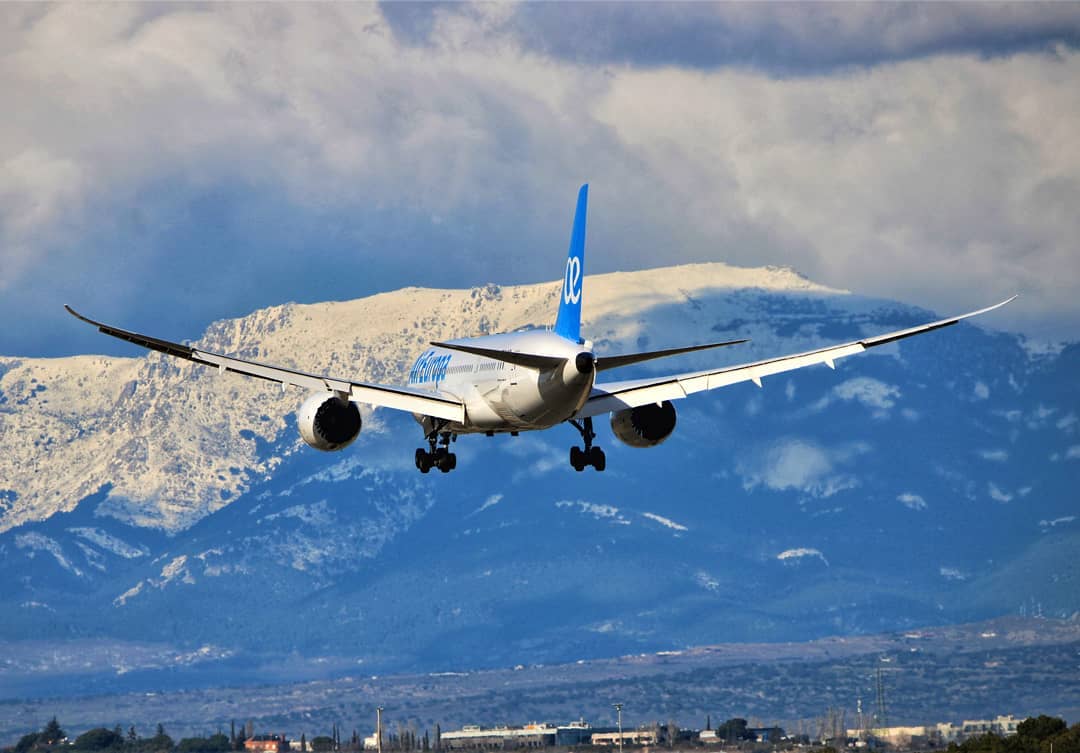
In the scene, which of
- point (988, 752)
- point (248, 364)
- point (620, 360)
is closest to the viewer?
point (620, 360)

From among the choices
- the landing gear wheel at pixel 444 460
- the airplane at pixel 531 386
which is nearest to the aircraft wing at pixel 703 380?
the airplane at pixel 531 386

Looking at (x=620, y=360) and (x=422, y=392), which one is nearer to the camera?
(x=620, y=360)

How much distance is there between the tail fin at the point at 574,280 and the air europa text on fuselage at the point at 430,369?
9.57 metres

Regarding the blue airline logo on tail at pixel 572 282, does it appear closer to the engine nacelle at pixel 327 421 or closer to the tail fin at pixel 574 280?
the tail fin at pixel 574 280

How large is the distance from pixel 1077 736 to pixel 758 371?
126 m

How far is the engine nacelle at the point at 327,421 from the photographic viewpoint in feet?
293

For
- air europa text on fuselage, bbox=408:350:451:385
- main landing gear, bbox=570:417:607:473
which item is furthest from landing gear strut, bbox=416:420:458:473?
main landing gear, bbox=570:417:607:473

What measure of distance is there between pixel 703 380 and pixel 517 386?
744cm

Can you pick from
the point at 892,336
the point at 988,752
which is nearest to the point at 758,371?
the point at 892,336

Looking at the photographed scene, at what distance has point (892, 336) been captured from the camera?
267 ft

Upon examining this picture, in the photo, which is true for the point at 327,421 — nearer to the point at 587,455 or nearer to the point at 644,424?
the point at 587,455

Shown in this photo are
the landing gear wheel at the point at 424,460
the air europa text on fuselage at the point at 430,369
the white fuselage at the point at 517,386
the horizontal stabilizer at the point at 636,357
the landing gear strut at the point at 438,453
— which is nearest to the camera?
the horizontal stabilizer at the point at 636,357

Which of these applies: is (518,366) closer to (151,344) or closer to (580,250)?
(580,250)

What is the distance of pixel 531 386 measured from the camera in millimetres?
82875
